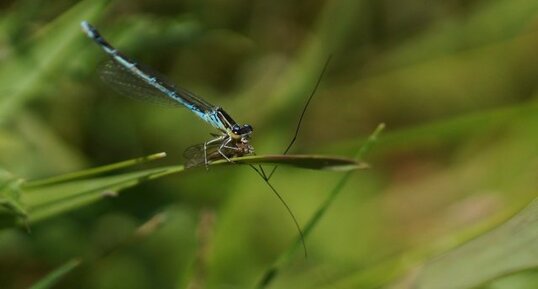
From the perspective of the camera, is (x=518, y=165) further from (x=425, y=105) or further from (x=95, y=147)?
(x=95, y=147)

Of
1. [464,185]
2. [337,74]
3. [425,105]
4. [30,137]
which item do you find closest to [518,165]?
[464,185]

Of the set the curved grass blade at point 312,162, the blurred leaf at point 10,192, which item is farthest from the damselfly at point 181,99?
the blurred leaf at point 10,192

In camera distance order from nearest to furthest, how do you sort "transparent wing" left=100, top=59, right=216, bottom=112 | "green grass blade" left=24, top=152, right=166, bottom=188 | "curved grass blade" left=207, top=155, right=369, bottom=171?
"curved grass blade" left=207, top=155, right=369, bottom=171 < "green grass blade" left=24, top=152, right=166, bottom=188 < "transparent wing" left=100, top=59, right=216, bottom=112

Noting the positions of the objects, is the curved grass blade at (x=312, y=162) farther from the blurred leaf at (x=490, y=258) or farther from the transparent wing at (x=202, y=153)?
the blurred leaf at (x=490, y=258)

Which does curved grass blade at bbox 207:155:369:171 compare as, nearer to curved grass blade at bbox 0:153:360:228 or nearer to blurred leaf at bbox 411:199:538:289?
curved grass blade at bbox 0:153:360:228

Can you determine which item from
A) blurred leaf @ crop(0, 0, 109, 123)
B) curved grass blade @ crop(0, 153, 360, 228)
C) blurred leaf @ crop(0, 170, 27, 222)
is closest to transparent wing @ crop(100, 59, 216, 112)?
blurred leaf @ crop(0, 0, 109, 123)

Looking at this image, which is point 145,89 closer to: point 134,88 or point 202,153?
point 134,88

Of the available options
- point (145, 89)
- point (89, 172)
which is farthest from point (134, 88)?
point (89, 172)
